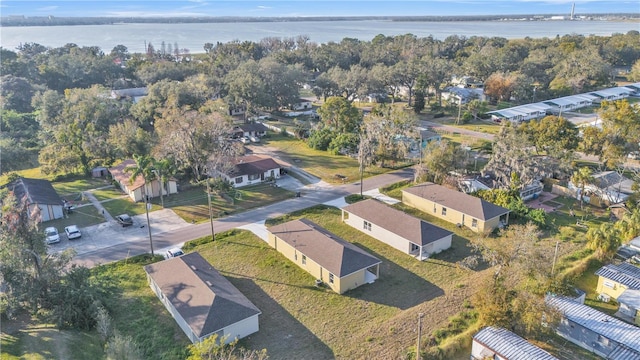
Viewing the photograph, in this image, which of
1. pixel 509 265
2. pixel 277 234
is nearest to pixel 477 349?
pixel 509 265

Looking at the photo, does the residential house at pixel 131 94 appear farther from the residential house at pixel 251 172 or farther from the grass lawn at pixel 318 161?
the residential house at pixel 251 172

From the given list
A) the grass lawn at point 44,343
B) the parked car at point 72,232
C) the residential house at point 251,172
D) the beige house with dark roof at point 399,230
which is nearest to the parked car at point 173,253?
the parked car at point 72,232

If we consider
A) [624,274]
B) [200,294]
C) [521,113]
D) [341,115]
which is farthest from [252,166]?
[521,113]

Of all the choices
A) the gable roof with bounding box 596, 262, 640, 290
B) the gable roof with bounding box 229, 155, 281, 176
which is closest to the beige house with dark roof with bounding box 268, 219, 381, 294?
the gable roof with bounding box 596, 262, 640, 290

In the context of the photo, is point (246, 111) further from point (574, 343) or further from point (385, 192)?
point (574, 343)

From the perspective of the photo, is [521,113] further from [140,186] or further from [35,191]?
[35,191]

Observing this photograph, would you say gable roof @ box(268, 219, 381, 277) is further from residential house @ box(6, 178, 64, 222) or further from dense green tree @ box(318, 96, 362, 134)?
dense green tree @ box(318, 96, 362, 134)
